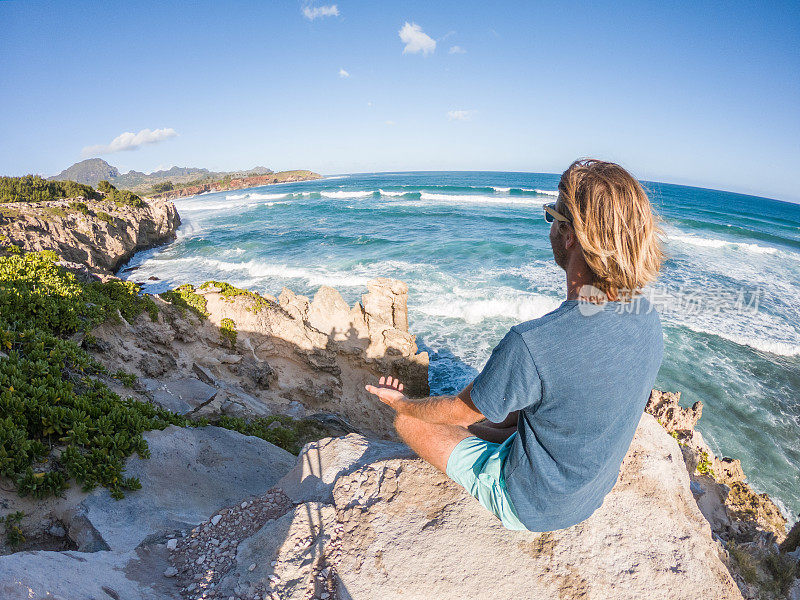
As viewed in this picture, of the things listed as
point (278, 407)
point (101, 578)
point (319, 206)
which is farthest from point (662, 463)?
point (319, 206)

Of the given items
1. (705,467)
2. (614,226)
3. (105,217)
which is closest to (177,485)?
(614,226)

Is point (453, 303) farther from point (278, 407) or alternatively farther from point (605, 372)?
point (605, 372)

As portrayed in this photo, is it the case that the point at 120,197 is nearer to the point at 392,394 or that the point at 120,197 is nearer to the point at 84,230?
the point at 84,230

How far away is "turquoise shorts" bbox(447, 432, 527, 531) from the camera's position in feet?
7.91

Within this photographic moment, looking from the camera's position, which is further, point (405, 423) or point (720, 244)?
point (720, 244)

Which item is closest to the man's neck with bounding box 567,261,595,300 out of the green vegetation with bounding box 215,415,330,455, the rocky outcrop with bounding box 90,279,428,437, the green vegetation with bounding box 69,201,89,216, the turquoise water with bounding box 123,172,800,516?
the turquoise water with bounding box 123,172,800,516

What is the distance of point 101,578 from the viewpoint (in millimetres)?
2512

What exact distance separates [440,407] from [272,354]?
325 inches

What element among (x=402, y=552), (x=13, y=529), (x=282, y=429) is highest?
(x=402, y=552)

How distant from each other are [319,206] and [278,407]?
44005mm

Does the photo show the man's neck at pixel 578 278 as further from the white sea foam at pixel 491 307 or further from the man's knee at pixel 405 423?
the white sea foam at pixel 491 307

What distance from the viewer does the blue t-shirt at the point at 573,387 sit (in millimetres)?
1699

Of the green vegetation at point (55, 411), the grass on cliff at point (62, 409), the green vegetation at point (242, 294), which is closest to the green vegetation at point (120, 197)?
the green vegetation at point (242, 294)

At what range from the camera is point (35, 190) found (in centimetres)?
2734
